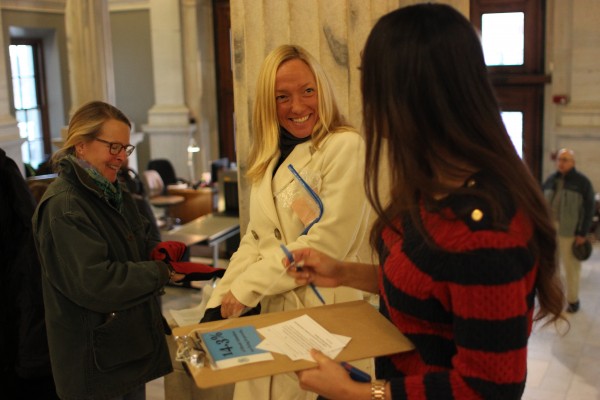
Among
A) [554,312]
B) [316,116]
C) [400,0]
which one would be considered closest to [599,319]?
[400,0]

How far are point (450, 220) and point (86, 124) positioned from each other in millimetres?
1723

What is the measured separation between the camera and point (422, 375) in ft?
5.15

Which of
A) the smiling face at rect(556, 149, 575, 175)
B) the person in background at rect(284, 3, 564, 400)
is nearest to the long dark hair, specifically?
the person in background at rect(284, 3, 564, 400)

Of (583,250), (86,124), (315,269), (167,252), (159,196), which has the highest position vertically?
(86,124)

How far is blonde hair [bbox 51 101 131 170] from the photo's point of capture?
2.78 meters

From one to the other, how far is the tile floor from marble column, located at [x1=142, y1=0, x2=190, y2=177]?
21.6 ft

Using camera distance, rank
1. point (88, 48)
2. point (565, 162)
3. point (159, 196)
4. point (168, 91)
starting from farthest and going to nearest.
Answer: point (168, 91), point (88, 48), point (159, 196), point (565, 162)

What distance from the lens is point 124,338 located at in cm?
273

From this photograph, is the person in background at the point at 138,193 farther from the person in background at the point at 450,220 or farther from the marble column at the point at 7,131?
the person in background at the point at 450,220

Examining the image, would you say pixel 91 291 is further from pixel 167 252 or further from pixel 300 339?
pixel 300 339

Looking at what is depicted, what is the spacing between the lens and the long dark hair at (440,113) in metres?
1.51

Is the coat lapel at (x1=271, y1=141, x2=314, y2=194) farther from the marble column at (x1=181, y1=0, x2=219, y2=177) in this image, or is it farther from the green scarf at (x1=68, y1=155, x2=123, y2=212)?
the marble column at (x1=181, y1=0, x2=219, y2=177)

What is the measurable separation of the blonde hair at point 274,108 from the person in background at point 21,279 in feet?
3.74

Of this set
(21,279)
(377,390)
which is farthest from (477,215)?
(21,279)
